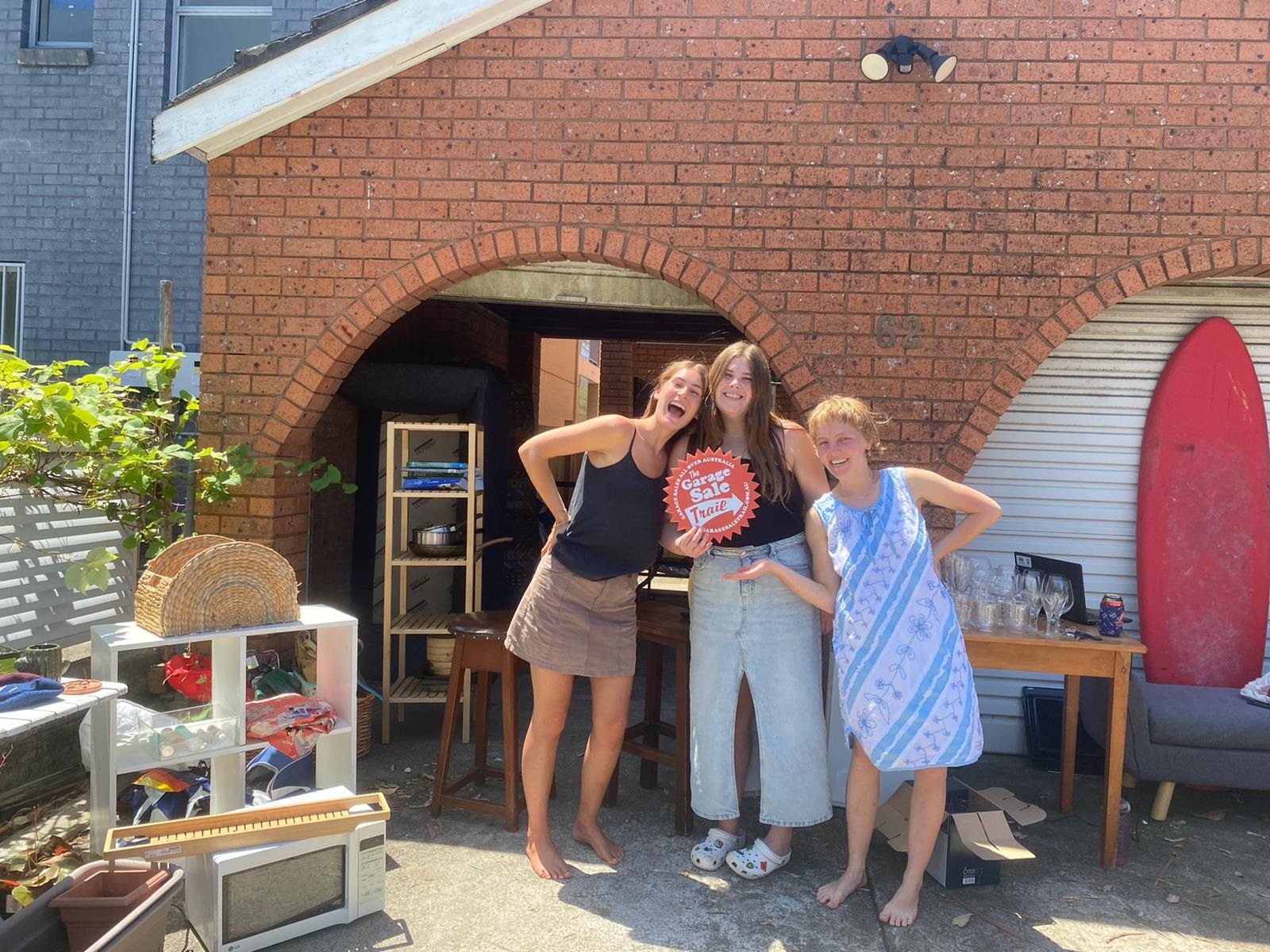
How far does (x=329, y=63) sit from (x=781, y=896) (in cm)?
424

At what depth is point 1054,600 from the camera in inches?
149

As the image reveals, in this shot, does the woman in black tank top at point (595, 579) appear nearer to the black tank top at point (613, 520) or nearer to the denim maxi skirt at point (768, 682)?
the black tank top at point (613, 520)

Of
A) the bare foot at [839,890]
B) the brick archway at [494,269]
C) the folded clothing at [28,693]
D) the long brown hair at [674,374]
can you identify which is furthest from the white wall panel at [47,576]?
the bare foot at [839,890]

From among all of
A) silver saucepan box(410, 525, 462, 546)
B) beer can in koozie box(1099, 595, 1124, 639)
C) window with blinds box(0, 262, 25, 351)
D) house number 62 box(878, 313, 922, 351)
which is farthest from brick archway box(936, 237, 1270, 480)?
window with blinds box(0, 262, 25, 351)

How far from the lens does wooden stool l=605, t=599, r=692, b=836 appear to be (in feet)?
12.8

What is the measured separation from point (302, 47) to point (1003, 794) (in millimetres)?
4814

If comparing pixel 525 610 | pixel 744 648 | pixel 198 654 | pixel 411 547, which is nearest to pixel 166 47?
pixel 411 547

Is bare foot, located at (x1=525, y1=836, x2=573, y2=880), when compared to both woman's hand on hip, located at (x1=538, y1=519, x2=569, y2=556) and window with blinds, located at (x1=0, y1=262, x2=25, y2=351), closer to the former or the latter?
woman's hand on hip, located at (x1=538, y1=519, x2=569, y2=556)

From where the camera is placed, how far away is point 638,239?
4512 mm

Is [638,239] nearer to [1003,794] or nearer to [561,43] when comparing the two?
[561,43]

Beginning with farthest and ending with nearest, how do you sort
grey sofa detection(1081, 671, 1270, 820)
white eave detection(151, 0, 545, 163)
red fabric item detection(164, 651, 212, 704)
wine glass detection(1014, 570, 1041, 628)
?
white eave detection(151, 0, 545, 163) < grey sofa detection(1081, 671, 1270, 820) < red fabric item detection(164, 651, 212, 704) < wine glass detection(1014, 570, 1041, 628)

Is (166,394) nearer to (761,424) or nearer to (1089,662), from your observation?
(761,424)

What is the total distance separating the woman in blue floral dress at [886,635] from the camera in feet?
10.2

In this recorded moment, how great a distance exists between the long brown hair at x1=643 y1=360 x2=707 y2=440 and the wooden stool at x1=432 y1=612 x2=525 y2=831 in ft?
3.93
